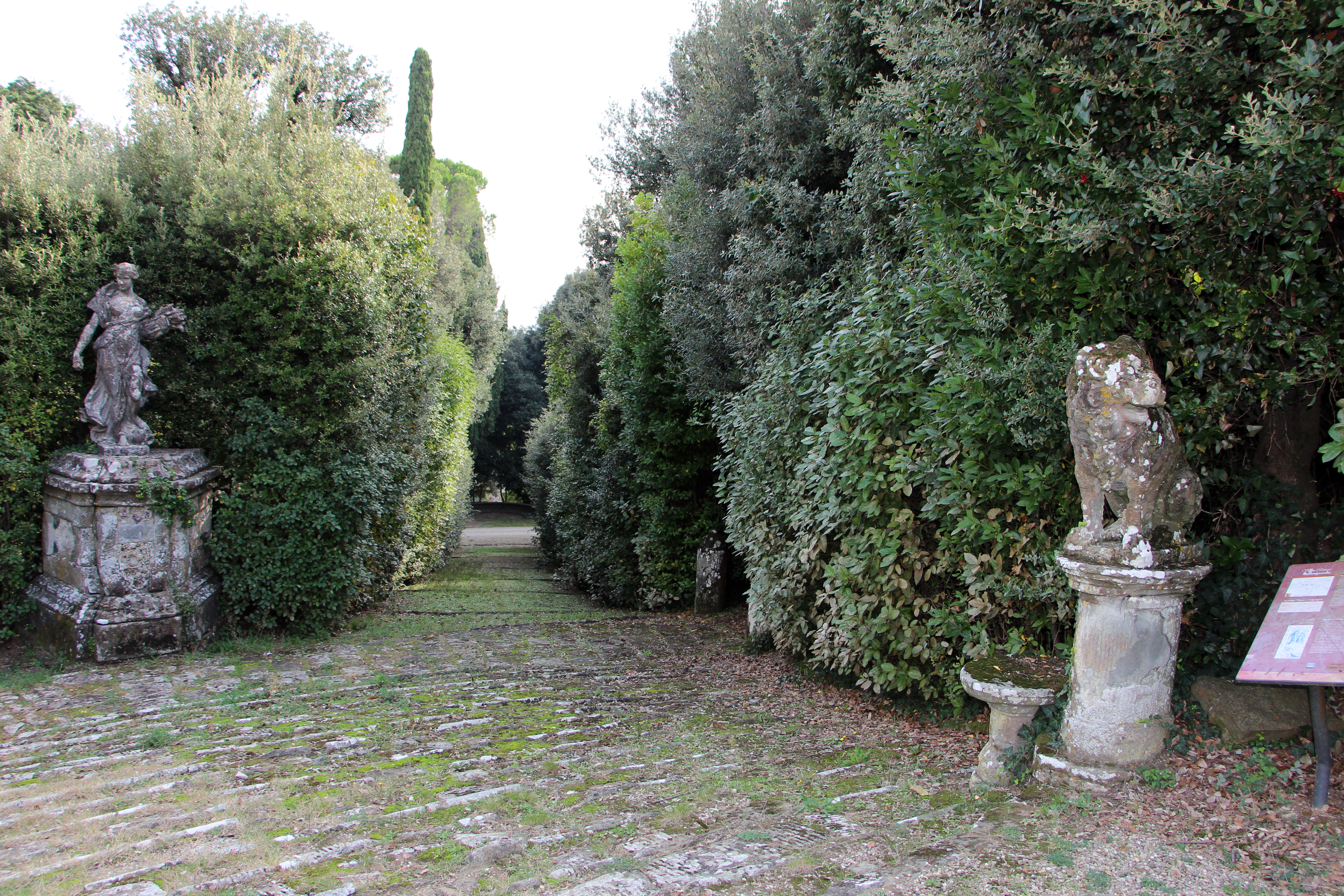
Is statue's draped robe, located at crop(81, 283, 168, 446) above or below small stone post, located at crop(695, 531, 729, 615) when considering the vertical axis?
above

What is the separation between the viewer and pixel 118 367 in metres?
7.07

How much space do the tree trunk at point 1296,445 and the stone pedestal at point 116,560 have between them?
26.8ft

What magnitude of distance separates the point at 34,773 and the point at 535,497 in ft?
53.3

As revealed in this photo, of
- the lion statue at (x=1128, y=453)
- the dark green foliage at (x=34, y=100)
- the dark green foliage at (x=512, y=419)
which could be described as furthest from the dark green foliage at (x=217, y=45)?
the dark green foliage at (x=512, y=419)

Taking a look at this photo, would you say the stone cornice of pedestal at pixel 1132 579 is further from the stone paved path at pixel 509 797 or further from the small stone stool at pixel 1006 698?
the stone paved path at pixel 509 797

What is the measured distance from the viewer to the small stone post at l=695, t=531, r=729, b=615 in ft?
34.9

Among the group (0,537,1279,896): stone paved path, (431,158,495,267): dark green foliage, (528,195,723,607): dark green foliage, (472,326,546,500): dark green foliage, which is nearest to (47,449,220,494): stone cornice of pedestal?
(0,537,1279,896): stone paved path

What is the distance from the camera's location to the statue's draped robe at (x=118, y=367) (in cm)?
705

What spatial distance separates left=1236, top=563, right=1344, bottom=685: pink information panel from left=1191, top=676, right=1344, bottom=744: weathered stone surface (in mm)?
629

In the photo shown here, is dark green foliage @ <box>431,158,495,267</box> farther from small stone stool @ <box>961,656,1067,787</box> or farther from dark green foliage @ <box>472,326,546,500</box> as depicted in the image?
small stone stool @ <box>961,656,1067,787</box>

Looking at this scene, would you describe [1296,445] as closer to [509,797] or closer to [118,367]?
[509,797]

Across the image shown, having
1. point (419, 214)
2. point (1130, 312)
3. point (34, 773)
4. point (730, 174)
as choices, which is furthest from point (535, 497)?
point (1130, 312)

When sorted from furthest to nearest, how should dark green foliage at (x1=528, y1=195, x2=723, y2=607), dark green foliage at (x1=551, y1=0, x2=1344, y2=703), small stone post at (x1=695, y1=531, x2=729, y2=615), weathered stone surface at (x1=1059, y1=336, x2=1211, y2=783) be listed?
dark green foliage at (x1=528, y1=195, x2=723, y2=607) → small stone post at (x1=695, y1=531, x2=729, y2=615) → weathered stone surface at (x1=1059, y1=336, x2=1211, y2=783) → dark green foliage at (x1=551, y1=0, x2=1344, y2=703)

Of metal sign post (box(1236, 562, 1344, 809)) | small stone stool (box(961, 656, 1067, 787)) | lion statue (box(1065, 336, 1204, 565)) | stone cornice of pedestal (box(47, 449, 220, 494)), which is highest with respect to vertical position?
lion statue (box(1065, 336, 1204, 565))
